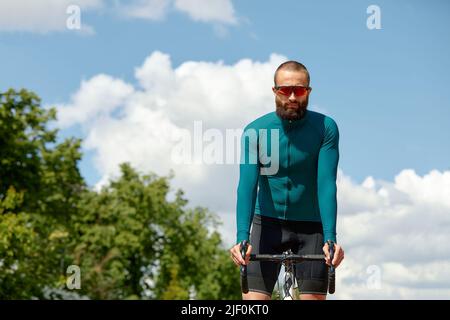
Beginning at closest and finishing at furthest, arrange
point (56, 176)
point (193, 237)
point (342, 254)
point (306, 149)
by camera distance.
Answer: point (342, 254), point (306, 149), point (56, 176), point (193, 237)

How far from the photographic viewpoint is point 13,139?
42281 millimetres

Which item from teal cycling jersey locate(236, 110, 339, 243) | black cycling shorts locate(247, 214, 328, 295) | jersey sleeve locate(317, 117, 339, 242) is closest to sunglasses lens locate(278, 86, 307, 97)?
teal cycling jersey locate(236, 110, 339, 243)

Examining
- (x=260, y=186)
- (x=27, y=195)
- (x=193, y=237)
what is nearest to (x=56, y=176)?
(x=27, y=195)

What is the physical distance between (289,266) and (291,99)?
1019 mm

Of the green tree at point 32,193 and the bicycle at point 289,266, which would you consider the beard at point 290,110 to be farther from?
the green tree at point 32,193

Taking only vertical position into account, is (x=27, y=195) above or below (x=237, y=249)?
above

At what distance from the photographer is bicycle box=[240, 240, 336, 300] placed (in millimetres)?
4727

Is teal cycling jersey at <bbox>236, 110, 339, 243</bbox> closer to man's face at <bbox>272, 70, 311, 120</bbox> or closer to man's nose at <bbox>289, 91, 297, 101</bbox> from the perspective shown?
man's face at <bbox>272, 70, 311, 120</bbox>

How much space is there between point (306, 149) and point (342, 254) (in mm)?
708

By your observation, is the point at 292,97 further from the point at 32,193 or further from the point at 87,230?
the point at 87,230

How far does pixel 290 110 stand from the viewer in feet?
16.1

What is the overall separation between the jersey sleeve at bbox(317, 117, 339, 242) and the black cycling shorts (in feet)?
1.11

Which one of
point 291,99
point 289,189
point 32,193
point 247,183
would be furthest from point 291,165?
point 32,193

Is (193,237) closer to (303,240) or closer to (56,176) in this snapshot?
(56,176)
